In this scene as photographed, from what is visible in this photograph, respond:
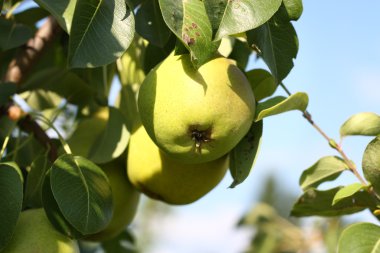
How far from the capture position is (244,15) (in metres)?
1.08

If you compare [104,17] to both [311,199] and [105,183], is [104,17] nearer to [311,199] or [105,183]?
[105,183]

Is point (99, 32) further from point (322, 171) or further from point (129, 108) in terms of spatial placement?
point (322, 171)

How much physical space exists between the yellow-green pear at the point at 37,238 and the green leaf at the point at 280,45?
0.51m

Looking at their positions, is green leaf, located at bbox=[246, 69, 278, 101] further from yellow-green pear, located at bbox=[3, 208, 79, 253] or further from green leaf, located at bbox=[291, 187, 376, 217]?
yellow-green pear, located at bbox=[3, 208, 79, 253]

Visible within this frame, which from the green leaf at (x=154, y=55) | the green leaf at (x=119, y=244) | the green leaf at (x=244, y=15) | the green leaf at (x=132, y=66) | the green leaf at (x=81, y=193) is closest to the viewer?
the green leaf at (x=244, y=15)

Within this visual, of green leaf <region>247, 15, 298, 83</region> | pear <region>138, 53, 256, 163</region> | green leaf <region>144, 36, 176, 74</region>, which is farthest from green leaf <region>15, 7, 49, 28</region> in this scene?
green leaf <region>247, 15, 298, 83</region>

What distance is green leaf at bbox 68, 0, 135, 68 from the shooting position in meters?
1.12

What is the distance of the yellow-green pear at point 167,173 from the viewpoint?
1390mm

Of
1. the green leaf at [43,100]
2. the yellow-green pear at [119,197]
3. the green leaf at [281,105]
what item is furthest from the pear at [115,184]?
the green leaf at [281,105]

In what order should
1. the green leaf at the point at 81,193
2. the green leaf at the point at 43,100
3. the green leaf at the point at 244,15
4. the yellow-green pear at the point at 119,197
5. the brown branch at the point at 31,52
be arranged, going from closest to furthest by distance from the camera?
the green leaf at the point at 244,15 → the green leaf at the point at 81,193 → the yellow-green pear at the point at 119,197 → the brown branch at the point at 31,52 → the green leaf at the point at 43,100

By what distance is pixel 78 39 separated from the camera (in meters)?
1.14

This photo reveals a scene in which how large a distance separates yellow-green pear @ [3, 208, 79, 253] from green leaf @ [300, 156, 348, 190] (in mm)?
517

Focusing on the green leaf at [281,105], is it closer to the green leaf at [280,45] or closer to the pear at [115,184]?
the green leaf at [280,45]

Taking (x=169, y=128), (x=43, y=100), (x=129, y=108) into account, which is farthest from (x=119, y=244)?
(x=169, y=128)
